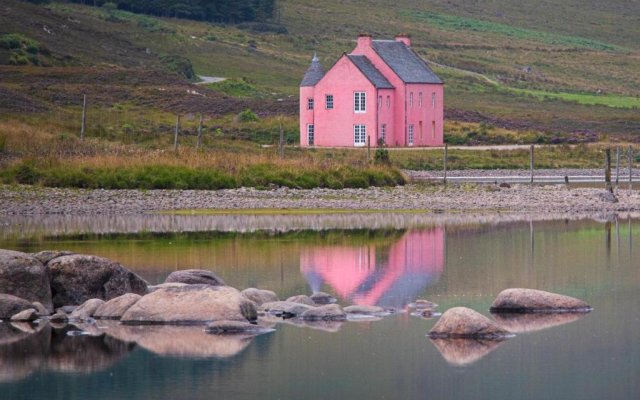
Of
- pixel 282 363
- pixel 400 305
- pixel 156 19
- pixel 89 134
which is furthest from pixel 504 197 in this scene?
pixel 156 19

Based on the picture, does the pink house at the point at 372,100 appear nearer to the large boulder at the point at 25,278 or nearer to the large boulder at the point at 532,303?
the large boulder at the point at 532,303

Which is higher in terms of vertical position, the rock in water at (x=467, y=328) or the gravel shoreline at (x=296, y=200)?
the gravel shoreline at (x=296, y=200)

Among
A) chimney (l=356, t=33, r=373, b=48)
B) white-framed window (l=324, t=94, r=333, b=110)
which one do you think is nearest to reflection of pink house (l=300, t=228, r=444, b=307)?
white-framed window (l=324, t=94, r=333, b=110)

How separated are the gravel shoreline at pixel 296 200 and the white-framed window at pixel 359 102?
26383 millimetres

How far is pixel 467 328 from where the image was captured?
66.3ft

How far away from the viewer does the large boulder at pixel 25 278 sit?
22589 millimetres

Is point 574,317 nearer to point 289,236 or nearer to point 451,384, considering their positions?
point 451,384

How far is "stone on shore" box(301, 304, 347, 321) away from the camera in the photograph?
22109 mm

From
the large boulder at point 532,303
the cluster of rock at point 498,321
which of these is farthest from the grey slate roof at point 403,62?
the cluster of rock at point 498,321

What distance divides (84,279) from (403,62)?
186ft

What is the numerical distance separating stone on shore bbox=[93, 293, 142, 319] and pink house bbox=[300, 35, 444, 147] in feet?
174

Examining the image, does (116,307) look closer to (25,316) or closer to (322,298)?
(25,316)

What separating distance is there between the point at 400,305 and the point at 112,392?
737 cm

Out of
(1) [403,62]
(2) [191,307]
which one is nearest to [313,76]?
(1) [403,62]
